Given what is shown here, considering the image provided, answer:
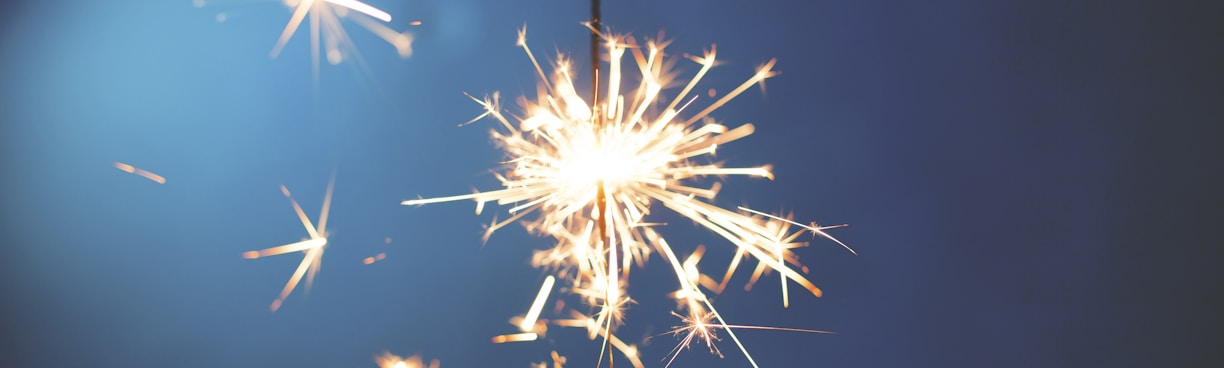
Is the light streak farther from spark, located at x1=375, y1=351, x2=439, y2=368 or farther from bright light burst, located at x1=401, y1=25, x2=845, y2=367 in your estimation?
spark, located at x1=375, y1=351, x2=439, y2=368

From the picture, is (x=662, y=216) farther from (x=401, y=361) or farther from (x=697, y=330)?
(x=401, y=361)

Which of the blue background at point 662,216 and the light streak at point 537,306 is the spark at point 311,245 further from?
the light streak at point 537,306

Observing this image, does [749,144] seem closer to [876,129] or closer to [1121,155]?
[876,129]

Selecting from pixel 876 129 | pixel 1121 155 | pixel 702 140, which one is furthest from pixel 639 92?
pixel 1121 155

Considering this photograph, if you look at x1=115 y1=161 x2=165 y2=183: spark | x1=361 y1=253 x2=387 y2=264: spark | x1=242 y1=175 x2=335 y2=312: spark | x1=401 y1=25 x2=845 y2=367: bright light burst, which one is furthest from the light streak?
x1=115 y1=161 x2=165 y2=183: spark

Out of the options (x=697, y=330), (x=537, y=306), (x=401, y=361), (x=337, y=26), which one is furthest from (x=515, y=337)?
(x=337, y=26)
